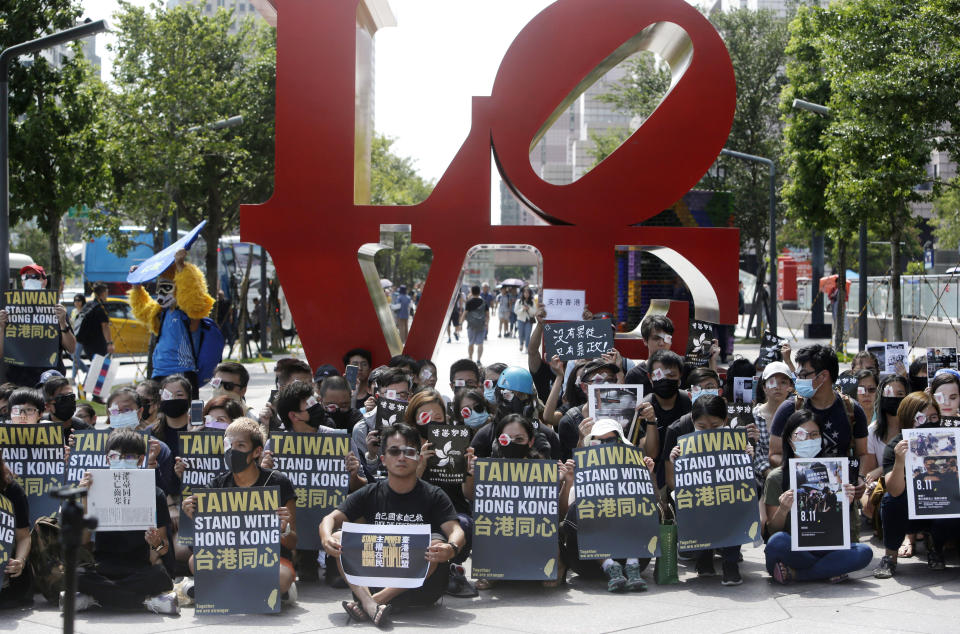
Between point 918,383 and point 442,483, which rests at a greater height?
point 918,383

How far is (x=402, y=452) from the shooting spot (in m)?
6.52

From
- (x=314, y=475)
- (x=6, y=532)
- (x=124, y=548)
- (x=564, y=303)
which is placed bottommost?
(x=124, y=548)

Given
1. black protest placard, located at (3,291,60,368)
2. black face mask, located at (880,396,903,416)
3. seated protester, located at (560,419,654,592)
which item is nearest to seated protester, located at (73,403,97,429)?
black protest placard, located at (3,291,60,368)

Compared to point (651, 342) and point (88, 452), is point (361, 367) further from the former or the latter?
point (88, 452)

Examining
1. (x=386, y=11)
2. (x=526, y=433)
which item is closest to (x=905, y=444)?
(x=526, y=433)

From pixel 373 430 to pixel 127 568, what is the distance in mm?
2175

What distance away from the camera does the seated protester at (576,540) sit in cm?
716

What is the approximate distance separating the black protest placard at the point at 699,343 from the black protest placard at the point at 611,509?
339cm

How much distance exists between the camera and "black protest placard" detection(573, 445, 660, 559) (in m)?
7.09

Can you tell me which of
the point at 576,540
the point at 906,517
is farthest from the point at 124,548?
→ the point at 906,517

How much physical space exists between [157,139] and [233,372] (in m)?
14.7

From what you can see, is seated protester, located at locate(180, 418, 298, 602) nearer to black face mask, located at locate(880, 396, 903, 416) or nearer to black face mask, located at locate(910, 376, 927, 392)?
black face mask, located at locate(880, 396, 903, 416)

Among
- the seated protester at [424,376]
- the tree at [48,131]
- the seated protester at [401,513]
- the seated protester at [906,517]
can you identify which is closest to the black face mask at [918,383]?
the seated protester at [906,517]

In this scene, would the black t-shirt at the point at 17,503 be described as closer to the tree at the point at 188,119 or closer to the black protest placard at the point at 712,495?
the black protest placard at the point at 712,495
